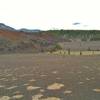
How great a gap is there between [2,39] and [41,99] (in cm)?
5218

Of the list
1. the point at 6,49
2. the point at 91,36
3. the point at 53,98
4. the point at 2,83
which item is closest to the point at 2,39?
the point at 6,49

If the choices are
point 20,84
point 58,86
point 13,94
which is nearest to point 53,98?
point 13,94

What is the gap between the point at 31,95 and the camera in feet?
30.9

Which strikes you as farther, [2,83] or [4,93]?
[2,83]

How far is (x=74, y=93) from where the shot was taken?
374 inches

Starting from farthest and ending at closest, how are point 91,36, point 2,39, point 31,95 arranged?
point 91,36, point 2,39, point 31,95

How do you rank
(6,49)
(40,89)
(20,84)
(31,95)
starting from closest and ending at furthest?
(31,95)
(40,89)
(20,84)
(6,49)

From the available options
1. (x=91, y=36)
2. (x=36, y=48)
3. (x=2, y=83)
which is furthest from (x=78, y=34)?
(x=2, y=83)

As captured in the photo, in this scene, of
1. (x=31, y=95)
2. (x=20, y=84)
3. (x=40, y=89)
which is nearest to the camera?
(x=31, y=95)

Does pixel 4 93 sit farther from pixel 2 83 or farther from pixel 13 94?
pixel 2 83

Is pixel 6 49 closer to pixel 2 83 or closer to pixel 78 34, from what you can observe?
pixel 2 83

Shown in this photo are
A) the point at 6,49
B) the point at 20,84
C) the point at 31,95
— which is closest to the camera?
the point at 31,95

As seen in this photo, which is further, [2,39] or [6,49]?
[2,39]

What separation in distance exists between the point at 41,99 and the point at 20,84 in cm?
329
